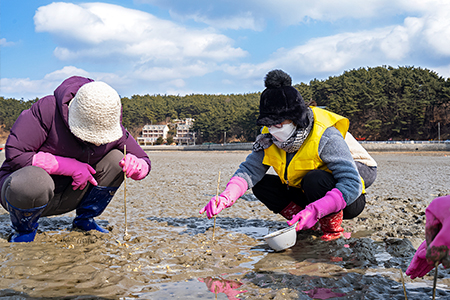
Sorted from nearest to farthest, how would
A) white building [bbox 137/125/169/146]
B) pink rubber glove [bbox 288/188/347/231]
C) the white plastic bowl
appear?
pink rubber glove [bbox 288/188/347/231] → the white plastic bowl → white building [bbox 137/125/169/146]

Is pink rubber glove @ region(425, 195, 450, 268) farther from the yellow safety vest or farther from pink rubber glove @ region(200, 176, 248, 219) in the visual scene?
pink rubber glove @ region(200, 176, 248, 219)

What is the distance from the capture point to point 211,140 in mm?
88938

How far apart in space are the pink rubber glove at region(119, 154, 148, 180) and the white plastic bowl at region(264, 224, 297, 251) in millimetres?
1171

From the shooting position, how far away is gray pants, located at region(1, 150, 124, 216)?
7.70 ft

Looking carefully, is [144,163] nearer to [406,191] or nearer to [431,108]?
[406,191]

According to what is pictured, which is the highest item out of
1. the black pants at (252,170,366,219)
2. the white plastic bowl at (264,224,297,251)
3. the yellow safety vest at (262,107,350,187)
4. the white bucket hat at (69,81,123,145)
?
the white bucket hat at (69,81,123,145)

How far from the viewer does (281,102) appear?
248cm

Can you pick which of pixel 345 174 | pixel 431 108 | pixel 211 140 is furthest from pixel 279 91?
pixel 211 140

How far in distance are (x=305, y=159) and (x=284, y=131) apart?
0.98ft

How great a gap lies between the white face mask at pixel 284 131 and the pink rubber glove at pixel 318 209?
0.52m

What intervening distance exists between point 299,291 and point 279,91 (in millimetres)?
1352

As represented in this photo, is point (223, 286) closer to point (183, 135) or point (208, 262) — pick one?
point (208, 262)

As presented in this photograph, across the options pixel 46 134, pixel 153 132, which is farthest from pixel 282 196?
pixel 153 132

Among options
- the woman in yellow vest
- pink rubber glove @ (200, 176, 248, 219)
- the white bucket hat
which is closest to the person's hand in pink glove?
the woman in yellow vest
